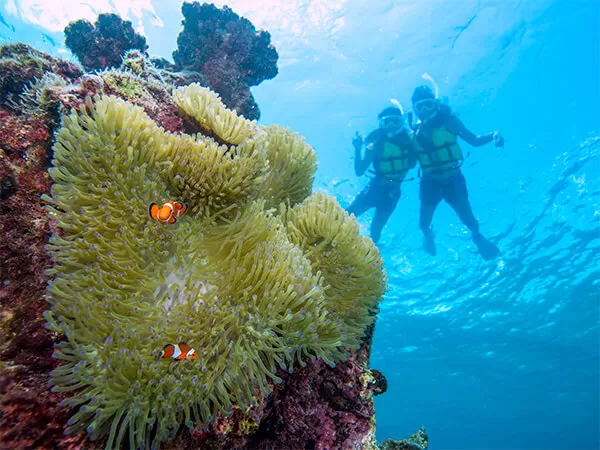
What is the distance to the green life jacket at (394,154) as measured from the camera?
12625 mm

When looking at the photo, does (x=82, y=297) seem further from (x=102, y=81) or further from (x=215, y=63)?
(x=215, y=63)

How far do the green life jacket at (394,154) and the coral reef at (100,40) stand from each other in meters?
9.40

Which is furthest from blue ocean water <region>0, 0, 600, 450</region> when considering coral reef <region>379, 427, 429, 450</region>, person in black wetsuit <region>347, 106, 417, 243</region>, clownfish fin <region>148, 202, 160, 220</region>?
clownfish fin <region>148, 202, 160, 220</region>

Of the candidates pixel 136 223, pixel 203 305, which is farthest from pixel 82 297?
pixel 203 305

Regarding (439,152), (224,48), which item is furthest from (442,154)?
(224,48)

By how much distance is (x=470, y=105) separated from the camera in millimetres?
16453

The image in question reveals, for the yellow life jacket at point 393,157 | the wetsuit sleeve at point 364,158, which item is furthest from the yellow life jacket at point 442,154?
the wetsuit sleeve at point 364,158

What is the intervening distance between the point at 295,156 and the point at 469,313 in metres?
30.6

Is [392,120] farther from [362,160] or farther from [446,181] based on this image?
[446,181]

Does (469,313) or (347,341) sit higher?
(469,313)

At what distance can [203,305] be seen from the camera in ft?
5.91

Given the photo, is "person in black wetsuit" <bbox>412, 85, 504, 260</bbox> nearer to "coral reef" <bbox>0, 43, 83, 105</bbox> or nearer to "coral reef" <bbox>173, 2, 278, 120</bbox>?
"coral reef" <bbox>173, 2, 278, 120</bbox>

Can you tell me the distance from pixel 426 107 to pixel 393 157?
2.13 meters

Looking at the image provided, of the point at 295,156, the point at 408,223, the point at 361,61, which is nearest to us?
the point at 295,156
